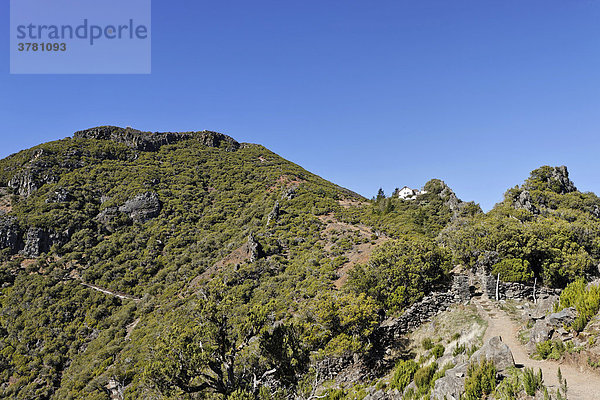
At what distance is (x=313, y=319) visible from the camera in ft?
73.4

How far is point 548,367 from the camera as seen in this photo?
38.1 ft

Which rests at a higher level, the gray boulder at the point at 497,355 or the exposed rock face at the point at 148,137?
the exposed rock face at the point at 148,137

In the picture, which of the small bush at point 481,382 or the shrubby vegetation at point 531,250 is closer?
the small bush at point 481,382

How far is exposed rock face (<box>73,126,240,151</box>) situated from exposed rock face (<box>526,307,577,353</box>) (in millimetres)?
116108

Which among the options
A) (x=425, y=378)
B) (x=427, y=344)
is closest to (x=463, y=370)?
(x=425, y=378)

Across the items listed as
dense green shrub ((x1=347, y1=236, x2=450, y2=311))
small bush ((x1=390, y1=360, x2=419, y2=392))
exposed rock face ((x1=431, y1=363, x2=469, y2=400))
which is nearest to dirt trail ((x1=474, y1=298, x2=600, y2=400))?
exposed rock face ((x1=431, y1=363, x2=469, y2=400))

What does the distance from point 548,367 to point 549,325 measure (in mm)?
2603

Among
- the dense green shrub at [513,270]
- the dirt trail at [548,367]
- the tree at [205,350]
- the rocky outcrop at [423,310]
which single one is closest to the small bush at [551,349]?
the dirt trail at [548,367]

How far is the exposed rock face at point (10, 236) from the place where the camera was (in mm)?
63094

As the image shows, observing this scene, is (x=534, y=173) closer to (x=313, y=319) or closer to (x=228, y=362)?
(x=313, y=319)

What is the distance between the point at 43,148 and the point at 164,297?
74.2 meters

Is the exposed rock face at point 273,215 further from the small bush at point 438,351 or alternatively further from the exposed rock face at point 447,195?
the small bush at point 438,351

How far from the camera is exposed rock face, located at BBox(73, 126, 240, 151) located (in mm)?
107000

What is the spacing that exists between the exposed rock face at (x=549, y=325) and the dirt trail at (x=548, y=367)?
538mm
